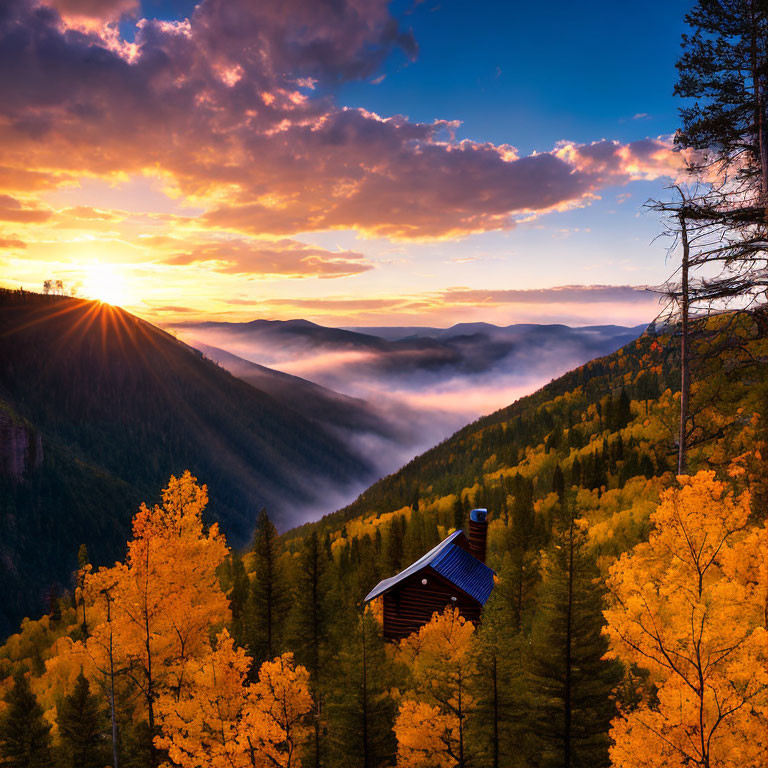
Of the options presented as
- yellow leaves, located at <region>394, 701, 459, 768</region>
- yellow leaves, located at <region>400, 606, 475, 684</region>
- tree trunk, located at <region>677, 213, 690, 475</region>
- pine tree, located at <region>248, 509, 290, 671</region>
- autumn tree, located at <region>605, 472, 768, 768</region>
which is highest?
tree trunk, located at <region>677, 213, 690, 475</region>

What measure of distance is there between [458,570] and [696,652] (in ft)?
84.8

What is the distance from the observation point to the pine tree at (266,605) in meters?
38.2

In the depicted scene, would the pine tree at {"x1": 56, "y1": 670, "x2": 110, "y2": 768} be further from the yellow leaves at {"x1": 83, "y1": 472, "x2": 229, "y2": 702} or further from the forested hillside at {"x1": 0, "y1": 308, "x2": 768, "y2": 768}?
the yellow leaves at {"x1": 83, "y1": 472, "x2": 229, "y2": 702}

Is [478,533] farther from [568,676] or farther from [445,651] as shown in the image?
[568,676]

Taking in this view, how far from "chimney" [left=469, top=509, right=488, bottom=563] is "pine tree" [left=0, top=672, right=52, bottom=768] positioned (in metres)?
A: 30.8

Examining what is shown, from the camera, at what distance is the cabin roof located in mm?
35094

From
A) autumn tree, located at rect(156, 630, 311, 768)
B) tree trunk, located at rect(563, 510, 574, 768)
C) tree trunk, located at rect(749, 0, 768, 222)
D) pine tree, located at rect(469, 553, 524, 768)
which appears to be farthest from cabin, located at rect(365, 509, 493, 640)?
tree trunk, located at rect(749, 0, 768, 222)

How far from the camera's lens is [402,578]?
117 ft

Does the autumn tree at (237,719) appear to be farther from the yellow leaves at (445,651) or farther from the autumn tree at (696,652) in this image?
the autumn tree at (696,652)

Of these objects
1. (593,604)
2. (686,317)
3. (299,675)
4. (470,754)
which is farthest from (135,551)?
(686,317)

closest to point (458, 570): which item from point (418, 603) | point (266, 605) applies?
point (418, 603)

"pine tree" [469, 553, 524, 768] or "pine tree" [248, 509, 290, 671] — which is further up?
"pine tree" [469, 553, 524, 768]

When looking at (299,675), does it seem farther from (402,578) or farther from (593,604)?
(402,578)

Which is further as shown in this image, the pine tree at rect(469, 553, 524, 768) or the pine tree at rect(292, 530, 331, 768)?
the pine tree at rect(292, 530, 331, 768)
